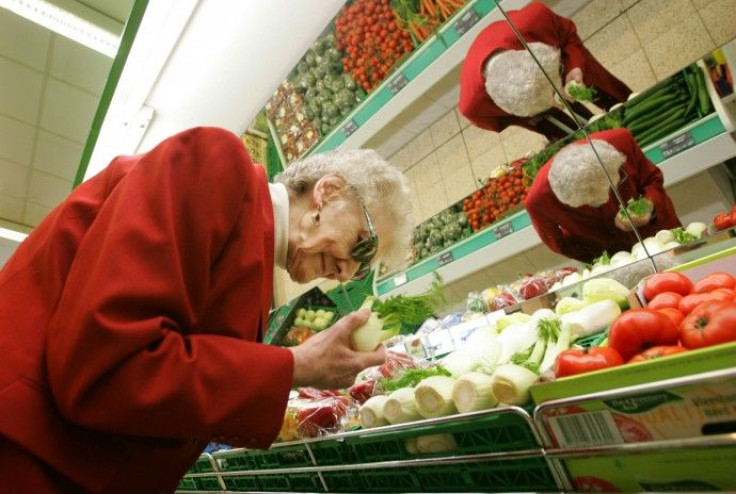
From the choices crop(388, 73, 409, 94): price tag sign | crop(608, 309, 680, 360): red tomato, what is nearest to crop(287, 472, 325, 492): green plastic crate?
crop(608, 309, 680, 360): red tomato

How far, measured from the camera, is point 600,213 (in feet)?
5.80

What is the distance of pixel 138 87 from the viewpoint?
2977mm

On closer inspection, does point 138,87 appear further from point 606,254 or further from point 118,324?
point 606,254

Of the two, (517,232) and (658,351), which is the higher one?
(517,232)

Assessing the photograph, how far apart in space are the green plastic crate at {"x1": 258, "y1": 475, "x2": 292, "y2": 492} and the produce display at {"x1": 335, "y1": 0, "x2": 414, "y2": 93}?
193cm

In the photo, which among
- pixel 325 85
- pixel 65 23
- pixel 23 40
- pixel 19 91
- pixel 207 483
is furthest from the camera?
pixel 19 91

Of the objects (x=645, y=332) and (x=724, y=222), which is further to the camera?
(x=724, y=222)

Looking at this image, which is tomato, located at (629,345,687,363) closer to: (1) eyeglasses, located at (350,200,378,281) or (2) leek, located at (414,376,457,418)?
(2) leek, located at (414,376,457,418)

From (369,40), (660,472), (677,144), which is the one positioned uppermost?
(369,40)

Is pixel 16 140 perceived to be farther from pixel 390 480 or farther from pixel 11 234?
pixel 390 480

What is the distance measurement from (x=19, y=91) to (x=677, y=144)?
5.40m

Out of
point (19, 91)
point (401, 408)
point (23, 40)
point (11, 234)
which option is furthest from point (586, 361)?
point (11, 234)

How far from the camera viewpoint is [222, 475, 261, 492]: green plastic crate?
1.75 meters

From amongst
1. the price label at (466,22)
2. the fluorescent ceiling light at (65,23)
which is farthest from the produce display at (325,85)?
the fluorescent ceiling light at (65,23)
